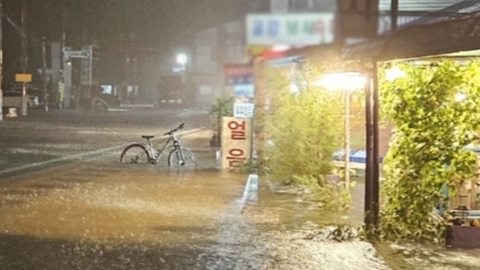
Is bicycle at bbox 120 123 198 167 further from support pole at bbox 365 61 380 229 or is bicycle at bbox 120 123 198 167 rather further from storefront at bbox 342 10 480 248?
storefront at bbox 342 10 480 248

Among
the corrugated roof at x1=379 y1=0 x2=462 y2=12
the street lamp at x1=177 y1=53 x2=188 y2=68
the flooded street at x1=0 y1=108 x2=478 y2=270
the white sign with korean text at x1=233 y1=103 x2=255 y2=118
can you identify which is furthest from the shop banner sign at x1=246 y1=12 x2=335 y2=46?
the street lamp at x1=177 y1=53 x2=188 y2=68

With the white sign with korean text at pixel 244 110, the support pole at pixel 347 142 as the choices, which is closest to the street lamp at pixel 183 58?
the white sign with korean text at pixel 244 110

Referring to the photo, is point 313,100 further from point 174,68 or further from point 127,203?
point 174,68

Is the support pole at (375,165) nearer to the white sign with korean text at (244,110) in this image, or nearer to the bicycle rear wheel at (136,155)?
the bicycle rear wheel at (136,155)

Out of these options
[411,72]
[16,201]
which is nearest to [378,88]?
[411,72]

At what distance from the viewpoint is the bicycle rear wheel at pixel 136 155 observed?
1987 centimetres

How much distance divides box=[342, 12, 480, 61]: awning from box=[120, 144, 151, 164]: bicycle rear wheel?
1213 cm

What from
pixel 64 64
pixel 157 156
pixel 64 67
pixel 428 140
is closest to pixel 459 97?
pixel 428 140

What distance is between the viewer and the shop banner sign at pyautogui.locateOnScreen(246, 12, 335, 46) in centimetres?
593

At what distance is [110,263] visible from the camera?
8.41 meters

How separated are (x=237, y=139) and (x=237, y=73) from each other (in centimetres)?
906

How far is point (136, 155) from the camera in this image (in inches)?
795

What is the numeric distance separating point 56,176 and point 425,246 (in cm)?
991

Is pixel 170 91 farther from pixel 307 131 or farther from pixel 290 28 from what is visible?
pixel 290 28
